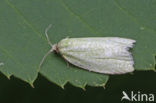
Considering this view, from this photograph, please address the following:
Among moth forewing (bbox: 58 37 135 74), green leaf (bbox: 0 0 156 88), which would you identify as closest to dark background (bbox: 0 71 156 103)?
moth forewing (bbox: 58 37 135 74)

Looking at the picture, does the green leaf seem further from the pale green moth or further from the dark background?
the dark background

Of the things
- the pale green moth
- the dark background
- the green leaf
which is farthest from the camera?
the dark background

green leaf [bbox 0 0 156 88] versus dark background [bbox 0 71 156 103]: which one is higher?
green leaf [bbox 0 0 156 88]

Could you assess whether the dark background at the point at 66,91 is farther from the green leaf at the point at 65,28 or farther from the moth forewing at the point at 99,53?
the green leaf at the point at 65,28

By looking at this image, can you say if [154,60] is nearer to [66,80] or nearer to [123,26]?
[123,26]

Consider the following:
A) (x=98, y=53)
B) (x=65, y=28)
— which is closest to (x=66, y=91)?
(x=98, y=53)

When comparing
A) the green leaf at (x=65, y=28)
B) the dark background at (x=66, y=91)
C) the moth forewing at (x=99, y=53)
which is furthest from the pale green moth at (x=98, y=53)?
the dark background at (x=66, y=91)

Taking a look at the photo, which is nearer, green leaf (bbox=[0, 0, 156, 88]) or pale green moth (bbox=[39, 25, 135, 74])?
green leaf (bbox=[0, 0, 156, 88])

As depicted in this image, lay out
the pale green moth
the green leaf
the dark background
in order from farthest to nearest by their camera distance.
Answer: the dark background
the pale green moth
the green leaf
